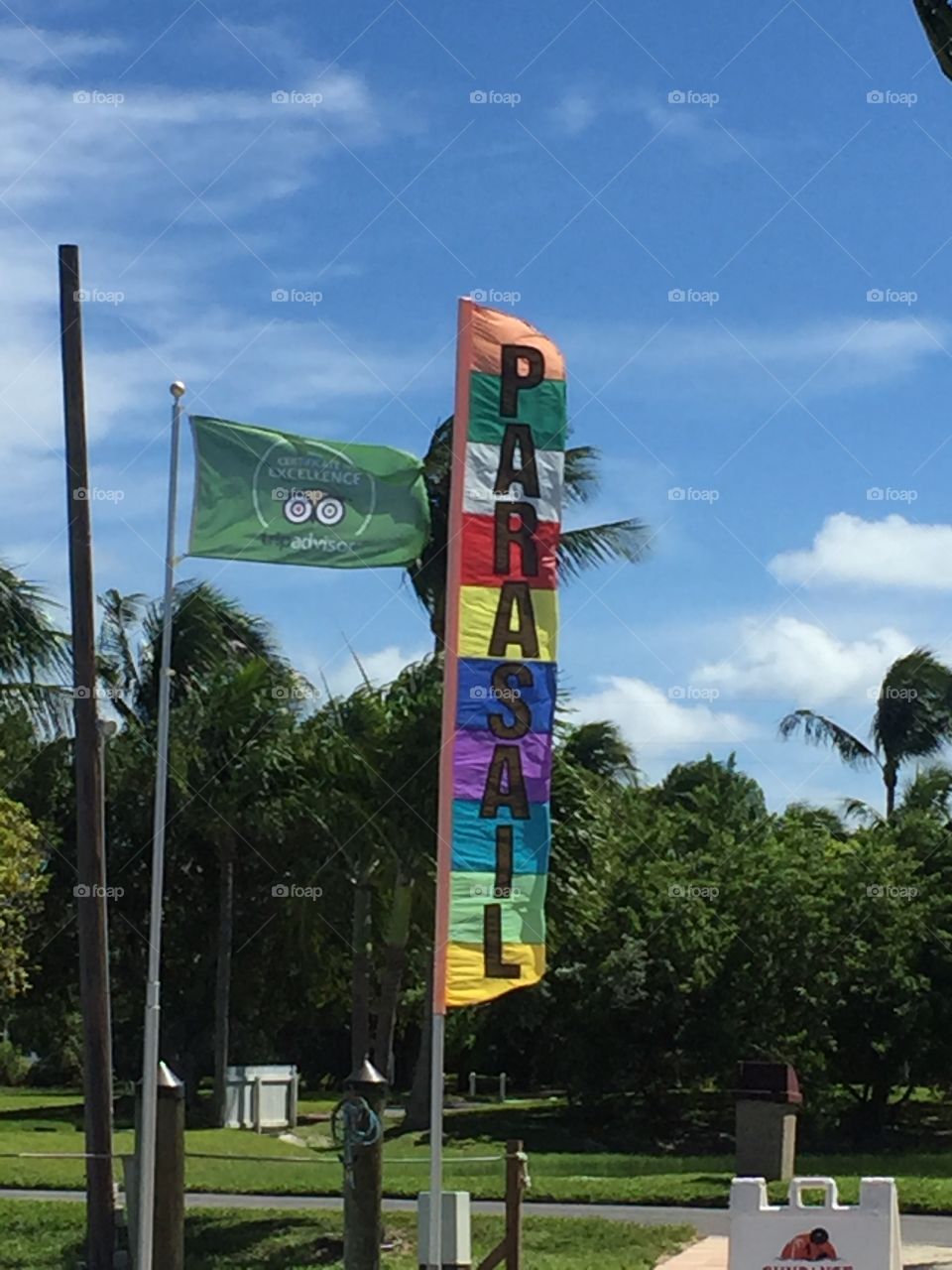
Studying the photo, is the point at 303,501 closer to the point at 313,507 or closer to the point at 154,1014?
the point at 313,507

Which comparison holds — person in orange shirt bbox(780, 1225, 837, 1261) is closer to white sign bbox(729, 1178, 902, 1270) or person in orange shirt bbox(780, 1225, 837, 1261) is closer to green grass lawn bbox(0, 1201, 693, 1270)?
white sign bbox(729, 1178, 902, 1270)

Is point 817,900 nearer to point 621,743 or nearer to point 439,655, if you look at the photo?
point 439,655

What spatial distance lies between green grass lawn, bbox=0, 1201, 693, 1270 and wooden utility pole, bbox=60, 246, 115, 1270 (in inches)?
34.0

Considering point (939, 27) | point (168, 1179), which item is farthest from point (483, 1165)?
point (939, 27)

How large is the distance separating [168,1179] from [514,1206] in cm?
269

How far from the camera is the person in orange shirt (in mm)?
12930

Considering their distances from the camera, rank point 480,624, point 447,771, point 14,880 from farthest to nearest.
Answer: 1. point 14,880
2. point 480,624
3. point 447,771

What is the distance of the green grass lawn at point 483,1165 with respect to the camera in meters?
21.0

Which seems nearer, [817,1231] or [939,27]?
[817,1231]

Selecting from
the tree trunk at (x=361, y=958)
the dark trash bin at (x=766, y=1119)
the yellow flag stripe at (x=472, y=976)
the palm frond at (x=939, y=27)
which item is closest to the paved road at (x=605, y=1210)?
the dark trash bin at (x=766, y=1119)

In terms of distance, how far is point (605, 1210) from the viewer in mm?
19875

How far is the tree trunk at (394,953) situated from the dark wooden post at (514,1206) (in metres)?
11.8

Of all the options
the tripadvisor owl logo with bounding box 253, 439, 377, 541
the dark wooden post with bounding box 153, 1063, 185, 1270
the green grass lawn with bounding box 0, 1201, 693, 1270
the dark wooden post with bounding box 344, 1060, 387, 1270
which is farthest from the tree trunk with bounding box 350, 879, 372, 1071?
the tripadvisor owl logo with bounding box 253, 439, 377, 541

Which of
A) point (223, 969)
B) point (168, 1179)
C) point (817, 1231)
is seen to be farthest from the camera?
point (223, 969)
